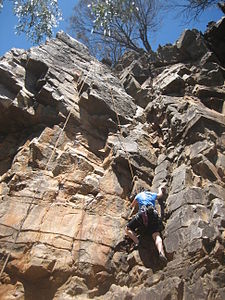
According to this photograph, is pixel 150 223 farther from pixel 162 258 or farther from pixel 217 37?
pixel 217 37

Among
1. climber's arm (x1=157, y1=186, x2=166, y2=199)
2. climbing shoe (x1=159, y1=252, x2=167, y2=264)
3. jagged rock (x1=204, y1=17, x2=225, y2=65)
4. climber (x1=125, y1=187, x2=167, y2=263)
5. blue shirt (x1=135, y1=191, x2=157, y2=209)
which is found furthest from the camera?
climber's arm (x1=157, y1=186, x2=166, y2=199)

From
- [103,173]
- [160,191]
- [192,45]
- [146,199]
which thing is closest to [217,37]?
[160,191]

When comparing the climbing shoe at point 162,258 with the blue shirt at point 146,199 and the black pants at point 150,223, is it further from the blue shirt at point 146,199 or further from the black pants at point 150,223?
the blue shirt at point 146,199

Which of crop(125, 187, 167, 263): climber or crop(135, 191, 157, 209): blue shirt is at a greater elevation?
crop(135, 191, 157, 209): blue shirt

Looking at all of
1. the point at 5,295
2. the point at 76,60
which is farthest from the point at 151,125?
the point at 5,295

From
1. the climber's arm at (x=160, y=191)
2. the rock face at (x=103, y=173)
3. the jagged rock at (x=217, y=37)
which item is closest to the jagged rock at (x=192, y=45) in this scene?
the rock face at (x=103, y=173)

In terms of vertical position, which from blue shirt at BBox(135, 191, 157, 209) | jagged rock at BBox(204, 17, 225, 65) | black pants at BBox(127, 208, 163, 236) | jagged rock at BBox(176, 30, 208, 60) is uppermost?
jagged rock at BBox(176, 30, 208, 60)

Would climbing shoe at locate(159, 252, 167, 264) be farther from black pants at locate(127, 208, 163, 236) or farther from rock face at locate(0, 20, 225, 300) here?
black pants at locate(127, 208, 163, 236)

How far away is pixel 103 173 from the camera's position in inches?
338

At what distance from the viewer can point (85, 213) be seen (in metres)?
7.41

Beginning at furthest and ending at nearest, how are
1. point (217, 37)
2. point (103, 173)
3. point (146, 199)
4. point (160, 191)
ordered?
point (103, 173) → point (160, 191) → point (146, 199) → point (217, 37)

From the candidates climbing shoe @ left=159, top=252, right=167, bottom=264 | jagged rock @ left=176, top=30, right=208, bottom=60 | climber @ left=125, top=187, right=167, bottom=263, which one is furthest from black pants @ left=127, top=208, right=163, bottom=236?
jagged rock @ left=176, top=30, right=208, bottom=60

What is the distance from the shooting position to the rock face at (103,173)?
6027 mm

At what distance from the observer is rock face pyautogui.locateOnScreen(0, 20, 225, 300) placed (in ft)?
19.8
